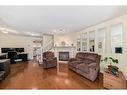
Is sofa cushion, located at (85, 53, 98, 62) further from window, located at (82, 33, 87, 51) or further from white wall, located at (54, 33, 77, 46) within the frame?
white wall, located at (54, 33, 77, 46)

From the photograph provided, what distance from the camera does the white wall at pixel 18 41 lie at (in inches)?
352

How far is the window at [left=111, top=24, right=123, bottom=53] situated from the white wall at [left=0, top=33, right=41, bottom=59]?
25.9 feet

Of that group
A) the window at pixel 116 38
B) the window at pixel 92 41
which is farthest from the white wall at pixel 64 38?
the window at pixel 116 38

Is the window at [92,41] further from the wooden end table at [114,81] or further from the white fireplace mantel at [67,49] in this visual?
the wooden end table at [114,81]

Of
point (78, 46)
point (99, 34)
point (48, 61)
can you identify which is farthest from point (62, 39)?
point (99, 34)

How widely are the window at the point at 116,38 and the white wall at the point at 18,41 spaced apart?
7900 mm

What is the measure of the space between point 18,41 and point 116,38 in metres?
8.26

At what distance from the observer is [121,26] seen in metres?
4.19

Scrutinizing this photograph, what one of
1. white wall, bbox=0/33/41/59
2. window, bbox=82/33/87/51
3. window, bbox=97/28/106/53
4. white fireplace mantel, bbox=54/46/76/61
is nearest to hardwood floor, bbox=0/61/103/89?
window, bbox=97/28/106/53

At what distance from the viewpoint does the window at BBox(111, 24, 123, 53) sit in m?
4.30
